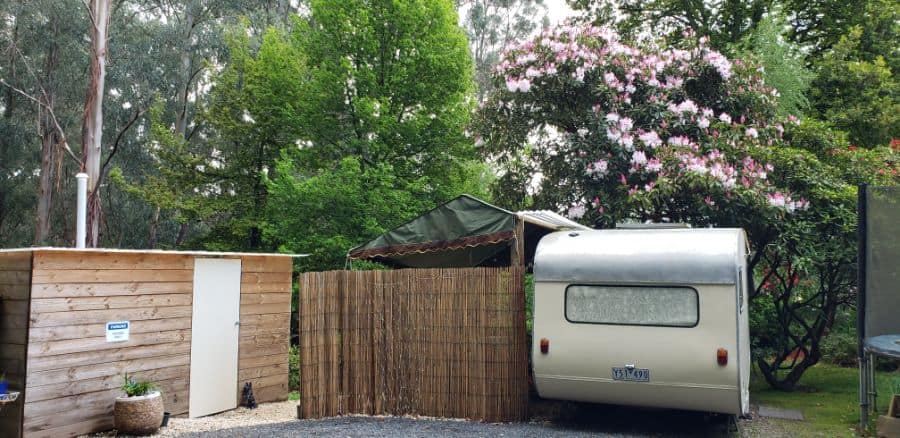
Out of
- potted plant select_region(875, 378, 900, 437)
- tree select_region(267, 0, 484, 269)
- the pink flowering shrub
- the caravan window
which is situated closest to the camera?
the caravan window

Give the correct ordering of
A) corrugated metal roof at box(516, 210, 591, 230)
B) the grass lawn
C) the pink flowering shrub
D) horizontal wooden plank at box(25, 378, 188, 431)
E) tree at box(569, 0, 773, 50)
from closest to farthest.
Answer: horizontal wooden plank at box(25, 378, 188, 431) < corrugated metal roof at box(516, 210, 591, 230) < the grass lawn < the pink flowering shrub < tree at box(569, 0, 773, 50)

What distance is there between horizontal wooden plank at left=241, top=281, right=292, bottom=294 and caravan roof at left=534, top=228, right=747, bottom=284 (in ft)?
14.9

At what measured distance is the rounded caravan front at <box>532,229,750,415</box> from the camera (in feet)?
20.5

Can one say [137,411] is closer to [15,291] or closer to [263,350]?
[15,291]

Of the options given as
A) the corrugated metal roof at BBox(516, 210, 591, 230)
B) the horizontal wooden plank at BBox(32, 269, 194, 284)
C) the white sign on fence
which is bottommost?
the white sign on fence

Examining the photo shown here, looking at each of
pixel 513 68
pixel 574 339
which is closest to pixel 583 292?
pixel 574 339

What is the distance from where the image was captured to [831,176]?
397 inches

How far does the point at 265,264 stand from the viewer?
394 inches

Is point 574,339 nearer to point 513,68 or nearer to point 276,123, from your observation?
point 513,68

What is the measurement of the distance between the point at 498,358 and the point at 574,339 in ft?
3.10

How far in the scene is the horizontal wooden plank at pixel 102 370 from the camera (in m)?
6.84

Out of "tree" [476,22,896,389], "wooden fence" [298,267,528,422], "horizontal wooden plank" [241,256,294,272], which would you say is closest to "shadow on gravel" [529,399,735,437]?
"wooden fence" [298,267,528,422]

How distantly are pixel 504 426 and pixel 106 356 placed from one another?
4447 mm

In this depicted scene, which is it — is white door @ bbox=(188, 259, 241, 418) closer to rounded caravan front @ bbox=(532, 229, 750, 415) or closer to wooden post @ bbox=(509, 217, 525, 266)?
wooden post @ bbox=(509, 217, 525, 266)
